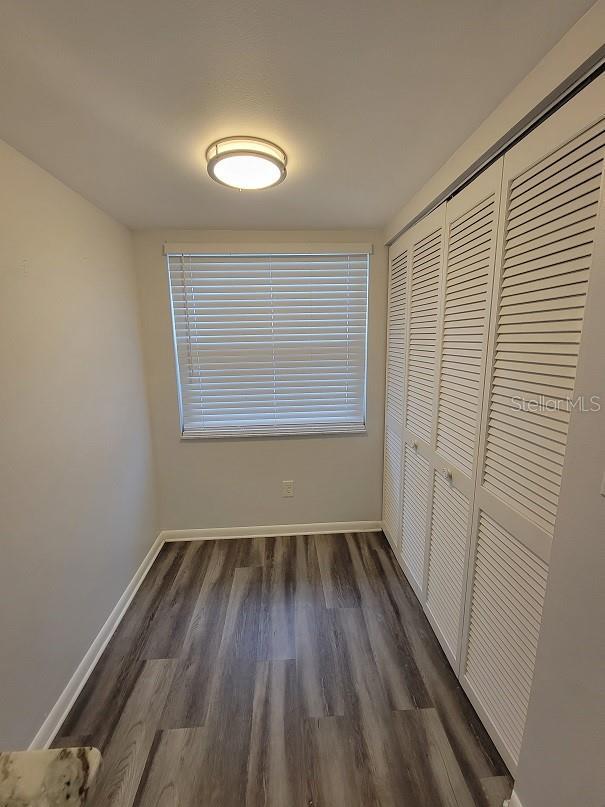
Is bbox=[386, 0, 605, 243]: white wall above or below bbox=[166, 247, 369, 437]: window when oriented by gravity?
above

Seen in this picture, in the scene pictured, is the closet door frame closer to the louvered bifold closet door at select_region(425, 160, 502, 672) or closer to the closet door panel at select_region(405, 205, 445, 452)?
the closet door panel at select_region(405, 205, 445, 452)

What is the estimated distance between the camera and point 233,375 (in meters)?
2.23

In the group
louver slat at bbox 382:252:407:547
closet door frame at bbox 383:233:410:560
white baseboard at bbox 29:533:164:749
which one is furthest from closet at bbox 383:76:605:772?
white baseboard at bbox 29:533:164:749

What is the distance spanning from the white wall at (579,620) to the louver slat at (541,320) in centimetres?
7

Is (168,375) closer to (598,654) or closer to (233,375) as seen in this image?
(233,375)

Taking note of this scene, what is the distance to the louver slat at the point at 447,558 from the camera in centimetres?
133

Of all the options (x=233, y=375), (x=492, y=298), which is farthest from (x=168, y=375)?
(x=492, y=298)

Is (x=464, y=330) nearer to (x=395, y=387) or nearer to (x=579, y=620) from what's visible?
(x=395, y=387)

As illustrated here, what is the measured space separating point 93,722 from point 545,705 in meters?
1.61

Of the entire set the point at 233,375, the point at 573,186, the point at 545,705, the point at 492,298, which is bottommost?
the point at 545,705

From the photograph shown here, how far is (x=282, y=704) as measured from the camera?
131cm

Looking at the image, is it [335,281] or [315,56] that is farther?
[335,281]

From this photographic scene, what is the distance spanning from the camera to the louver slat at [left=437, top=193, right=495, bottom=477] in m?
1.17

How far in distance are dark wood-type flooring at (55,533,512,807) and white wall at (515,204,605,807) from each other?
0.42 metres
